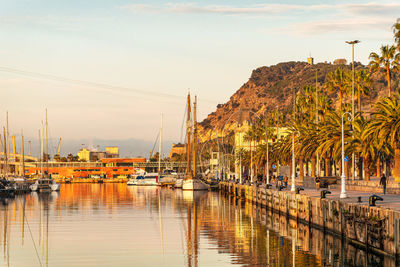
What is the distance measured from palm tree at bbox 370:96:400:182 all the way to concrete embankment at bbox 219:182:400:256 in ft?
31.9

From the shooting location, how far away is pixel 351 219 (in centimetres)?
3794

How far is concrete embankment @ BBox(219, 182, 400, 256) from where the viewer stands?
31.2 metres

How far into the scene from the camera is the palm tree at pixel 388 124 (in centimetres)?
5704

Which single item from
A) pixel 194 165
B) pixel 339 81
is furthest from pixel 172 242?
pixel 194 165

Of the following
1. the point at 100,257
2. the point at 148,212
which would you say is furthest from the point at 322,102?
the point at 100,257

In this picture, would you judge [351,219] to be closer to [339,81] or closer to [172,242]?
[172,242]

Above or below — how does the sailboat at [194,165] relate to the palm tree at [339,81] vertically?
below

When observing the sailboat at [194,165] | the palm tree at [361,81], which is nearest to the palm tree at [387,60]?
the palm tree at [361,81]

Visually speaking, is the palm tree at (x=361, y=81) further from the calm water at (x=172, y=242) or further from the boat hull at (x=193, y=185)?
the boat hull at (x=193, y=185)

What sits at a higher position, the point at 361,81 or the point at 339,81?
the point at 339,81

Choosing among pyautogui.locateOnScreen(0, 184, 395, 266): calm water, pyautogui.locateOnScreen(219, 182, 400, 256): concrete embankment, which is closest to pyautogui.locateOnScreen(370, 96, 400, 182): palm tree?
pyautogui.locateOnScreen(219, 182, 400, 256): concrete embankment

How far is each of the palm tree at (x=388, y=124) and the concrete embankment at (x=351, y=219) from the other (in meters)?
9.73

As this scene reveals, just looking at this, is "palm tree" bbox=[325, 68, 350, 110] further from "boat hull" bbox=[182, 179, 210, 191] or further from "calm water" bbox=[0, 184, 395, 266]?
"boat hull" bbox=[182, 179, 210, 191]

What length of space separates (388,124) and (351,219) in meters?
22.5
